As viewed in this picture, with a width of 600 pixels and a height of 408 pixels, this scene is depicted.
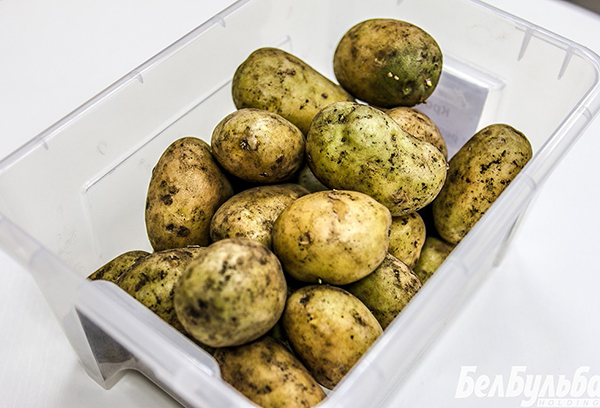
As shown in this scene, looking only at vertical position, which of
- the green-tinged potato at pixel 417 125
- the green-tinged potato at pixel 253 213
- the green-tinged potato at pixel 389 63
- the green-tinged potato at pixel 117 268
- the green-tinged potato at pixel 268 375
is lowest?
the green-tinged potato at pixel 117 268

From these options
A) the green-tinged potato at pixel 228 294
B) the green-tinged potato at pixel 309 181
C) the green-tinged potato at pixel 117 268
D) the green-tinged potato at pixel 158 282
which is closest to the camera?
the green-tinged potato at pixel 228 294

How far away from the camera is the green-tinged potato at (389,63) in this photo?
1080 mm

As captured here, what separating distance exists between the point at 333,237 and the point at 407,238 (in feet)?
0.64

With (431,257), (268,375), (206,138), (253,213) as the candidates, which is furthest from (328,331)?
(206,138)

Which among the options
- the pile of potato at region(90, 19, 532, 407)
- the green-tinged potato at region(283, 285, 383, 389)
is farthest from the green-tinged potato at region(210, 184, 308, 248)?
the green-tinged potato at region(283, 285, 383, 389)

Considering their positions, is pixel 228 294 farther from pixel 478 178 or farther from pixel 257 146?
pixel 478 178

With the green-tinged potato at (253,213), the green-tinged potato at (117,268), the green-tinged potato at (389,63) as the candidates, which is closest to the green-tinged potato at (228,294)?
the green-tinged potato at (253,213)

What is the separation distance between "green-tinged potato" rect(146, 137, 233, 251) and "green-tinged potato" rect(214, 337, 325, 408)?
0.73 feet

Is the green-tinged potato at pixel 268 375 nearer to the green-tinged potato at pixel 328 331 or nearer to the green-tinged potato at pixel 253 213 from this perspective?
the green-tinged potato at pixel 328 331

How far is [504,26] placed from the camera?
1232 millimetres

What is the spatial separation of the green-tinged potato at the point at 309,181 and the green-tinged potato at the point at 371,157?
→ 0.37 feet

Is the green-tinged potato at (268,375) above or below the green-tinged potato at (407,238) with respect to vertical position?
below

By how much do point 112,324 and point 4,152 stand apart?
72 centimetres

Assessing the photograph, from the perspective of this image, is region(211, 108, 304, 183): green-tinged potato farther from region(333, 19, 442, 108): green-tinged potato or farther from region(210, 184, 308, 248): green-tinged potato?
region(333, 19, 442, 108): green-tinged potato
